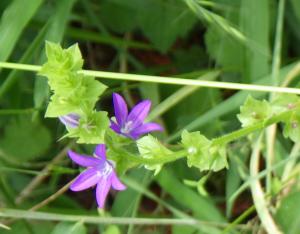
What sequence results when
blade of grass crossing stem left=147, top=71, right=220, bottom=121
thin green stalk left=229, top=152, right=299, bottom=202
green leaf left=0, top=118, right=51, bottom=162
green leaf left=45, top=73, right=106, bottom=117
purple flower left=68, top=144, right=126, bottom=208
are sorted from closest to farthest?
green leaf left=45, top=73, right=106, bottom=117 < purple flower left=68, top=144, right=126, bottom=208 < thin green stalk left=229, top=152, right=299, bottom=202 < blade of grass crossing stem left=147, top=71, right=220, bottom=121 < green leaf left=0, top=118, right=51, bottom=162

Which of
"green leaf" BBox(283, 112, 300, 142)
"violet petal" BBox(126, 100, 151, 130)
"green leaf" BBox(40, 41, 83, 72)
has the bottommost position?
"violet petal" BBox(126, 100, 151, 130)

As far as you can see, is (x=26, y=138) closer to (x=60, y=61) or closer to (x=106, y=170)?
(x=106, y=170)

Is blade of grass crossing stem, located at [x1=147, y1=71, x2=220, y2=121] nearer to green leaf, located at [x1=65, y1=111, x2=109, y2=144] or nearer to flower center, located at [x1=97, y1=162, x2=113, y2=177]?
flower center, located at [x1=97, y1=162, x2=113, y2=177]

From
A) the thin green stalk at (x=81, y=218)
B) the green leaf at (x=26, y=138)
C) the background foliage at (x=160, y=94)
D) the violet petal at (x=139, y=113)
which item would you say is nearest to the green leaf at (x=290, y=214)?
the background foliage at (x=160, y=94)

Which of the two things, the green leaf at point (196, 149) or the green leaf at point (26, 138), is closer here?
the green leaf at point (196, 149)

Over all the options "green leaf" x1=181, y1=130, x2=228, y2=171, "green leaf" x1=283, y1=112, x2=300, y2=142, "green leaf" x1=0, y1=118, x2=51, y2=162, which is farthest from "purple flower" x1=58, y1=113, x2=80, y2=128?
"green leaf" x1=0, y1=118, x2=51, y2=162

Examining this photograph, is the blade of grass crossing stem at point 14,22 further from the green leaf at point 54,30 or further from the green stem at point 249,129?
the green stem at point 249,129

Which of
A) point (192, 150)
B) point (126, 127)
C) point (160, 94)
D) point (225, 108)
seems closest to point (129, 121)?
point (126, 127)
